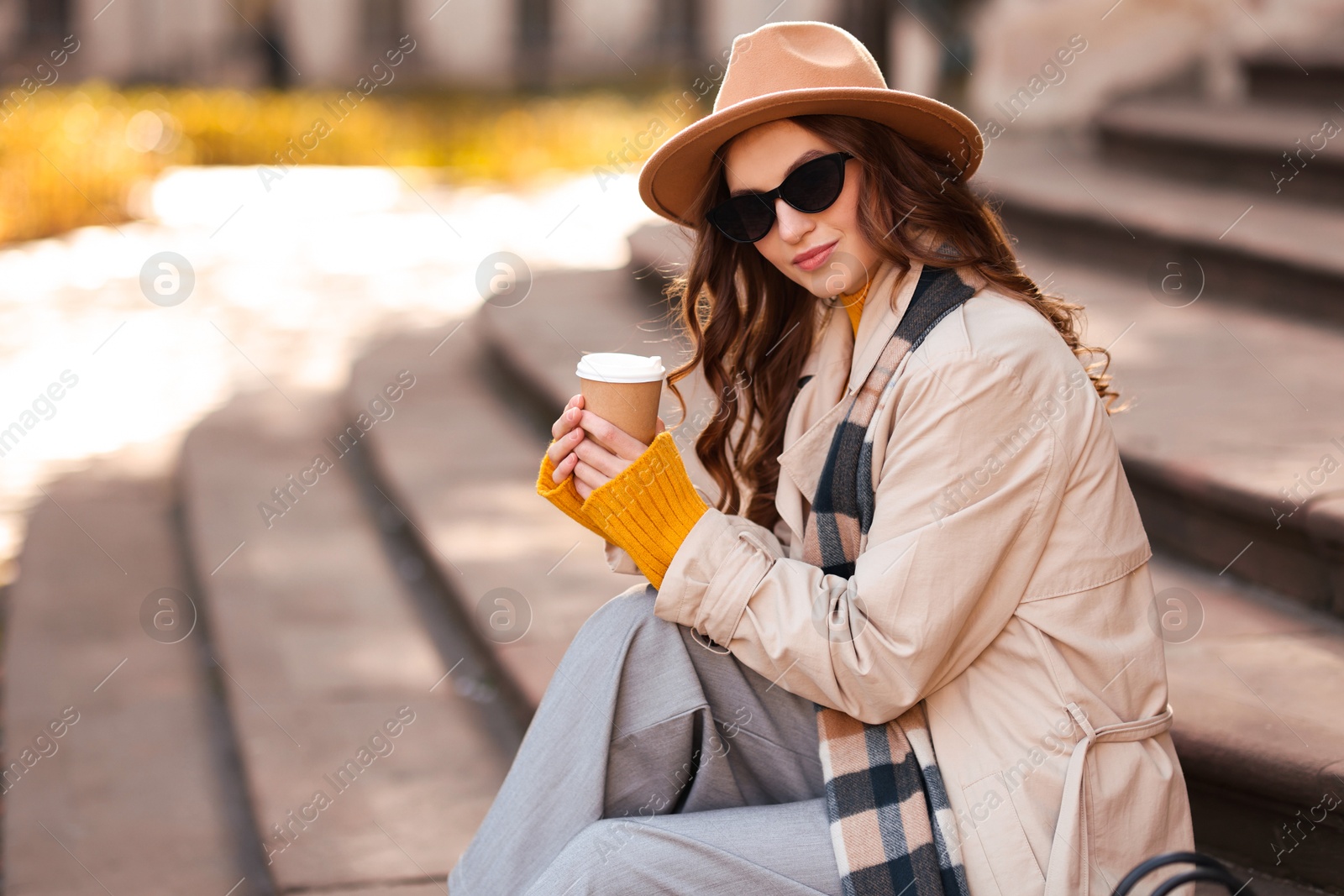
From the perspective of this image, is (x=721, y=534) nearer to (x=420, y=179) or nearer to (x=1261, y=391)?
(x=1261, y=391)

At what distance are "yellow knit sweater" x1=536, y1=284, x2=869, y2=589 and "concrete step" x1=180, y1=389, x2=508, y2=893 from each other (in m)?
1.22

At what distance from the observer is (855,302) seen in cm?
208

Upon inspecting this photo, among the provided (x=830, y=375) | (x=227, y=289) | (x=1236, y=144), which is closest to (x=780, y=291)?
(x=830, y=375)

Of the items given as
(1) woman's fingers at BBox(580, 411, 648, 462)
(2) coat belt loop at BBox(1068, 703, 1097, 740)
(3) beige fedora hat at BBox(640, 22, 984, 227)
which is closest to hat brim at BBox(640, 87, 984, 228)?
(3) beige fedora hat at BBox(640, 22, 984, 227)

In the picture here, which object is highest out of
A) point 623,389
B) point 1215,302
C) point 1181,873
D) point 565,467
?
point 623,389

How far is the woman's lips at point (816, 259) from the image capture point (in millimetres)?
1960

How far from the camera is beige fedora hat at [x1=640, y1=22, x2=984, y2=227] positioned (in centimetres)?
187

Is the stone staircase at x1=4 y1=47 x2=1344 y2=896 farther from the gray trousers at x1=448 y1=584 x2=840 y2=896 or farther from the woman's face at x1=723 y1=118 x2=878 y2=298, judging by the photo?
the woman's face at x1=723 y1=118 x2=878 y2=298

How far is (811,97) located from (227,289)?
672 centimetres

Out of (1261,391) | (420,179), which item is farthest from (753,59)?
(420,179)

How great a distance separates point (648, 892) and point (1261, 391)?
8.11 ft

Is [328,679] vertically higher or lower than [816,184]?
lower

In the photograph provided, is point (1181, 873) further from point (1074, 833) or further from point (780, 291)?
point (780, 291)

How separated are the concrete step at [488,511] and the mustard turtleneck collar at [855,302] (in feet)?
4.40
